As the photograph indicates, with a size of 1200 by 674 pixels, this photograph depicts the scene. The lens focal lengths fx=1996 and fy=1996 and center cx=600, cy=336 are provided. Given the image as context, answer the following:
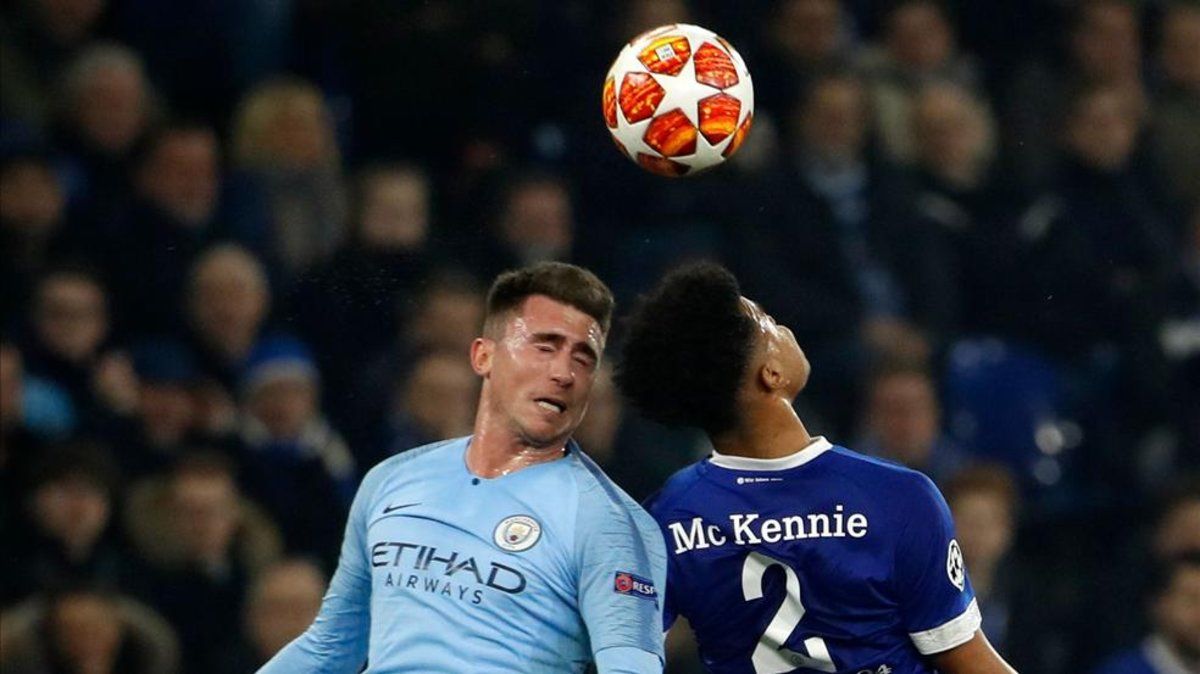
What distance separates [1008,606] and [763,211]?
6.44 feet

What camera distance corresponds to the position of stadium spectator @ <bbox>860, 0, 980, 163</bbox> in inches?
364

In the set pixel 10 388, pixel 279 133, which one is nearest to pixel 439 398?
pixel 279 133

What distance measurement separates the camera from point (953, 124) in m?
9.33

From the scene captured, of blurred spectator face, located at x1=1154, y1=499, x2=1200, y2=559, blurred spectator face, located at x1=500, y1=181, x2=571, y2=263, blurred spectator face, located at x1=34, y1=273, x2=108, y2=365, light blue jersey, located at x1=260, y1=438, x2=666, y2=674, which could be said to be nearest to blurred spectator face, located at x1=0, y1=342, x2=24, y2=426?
blurred spectator face, located at x1=34, y1=273, x2=108, y2=365

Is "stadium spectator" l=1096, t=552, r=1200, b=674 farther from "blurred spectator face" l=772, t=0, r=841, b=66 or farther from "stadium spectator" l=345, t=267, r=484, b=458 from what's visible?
"stadium spectator" l=345, t=267, r=484, b=458

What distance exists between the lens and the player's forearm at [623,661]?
4.09m

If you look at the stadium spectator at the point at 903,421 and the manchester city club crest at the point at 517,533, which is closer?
the manchester city club crest at the point at 517,533

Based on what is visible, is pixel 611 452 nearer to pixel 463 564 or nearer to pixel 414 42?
pixel 414 42

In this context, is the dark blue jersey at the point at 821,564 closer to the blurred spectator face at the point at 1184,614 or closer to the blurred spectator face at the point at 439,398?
the blurred spectator face at the point at 439,398

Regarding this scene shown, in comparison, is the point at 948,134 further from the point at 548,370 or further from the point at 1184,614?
the point at 548,370

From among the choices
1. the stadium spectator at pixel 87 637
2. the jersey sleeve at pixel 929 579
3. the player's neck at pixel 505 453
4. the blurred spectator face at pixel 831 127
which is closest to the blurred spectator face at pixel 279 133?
the stadium spectator at pixel 87 637

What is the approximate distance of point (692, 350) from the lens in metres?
4.45

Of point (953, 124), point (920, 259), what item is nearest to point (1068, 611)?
point (920, 259)

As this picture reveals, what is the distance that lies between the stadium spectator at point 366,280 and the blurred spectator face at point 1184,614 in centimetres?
338
